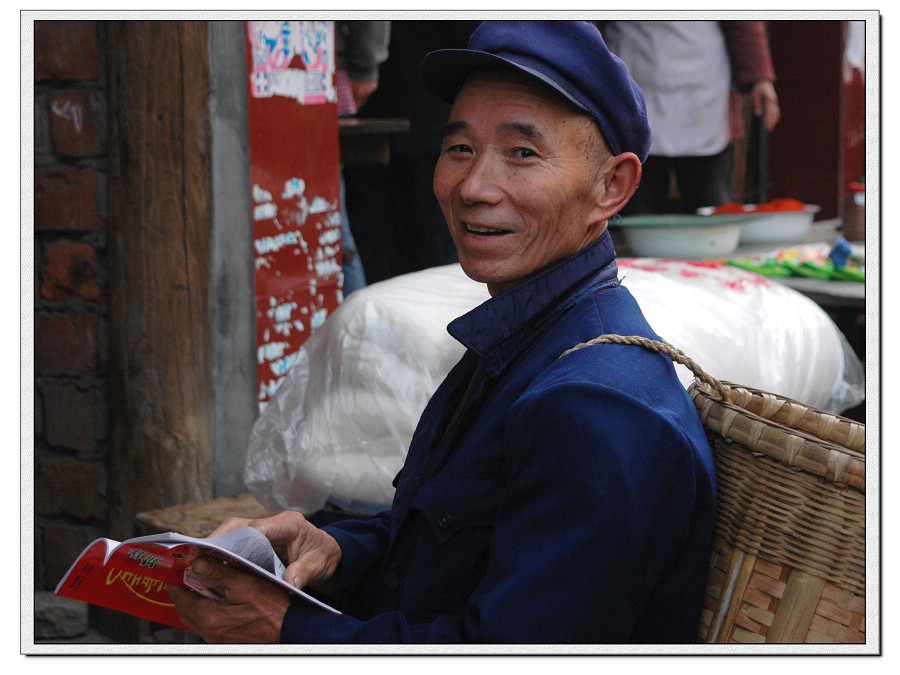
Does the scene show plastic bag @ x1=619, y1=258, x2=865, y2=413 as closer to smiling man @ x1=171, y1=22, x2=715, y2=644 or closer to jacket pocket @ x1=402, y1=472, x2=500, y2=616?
smiling man @ x1=171, y1=22, x2=715, y2=644

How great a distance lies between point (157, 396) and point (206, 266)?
355 mm

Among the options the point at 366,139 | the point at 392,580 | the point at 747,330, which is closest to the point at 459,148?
the point at 392,580

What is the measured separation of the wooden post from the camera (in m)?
2.25

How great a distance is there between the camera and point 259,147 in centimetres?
238

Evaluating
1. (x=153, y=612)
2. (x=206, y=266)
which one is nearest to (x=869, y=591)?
(x=153, y=612)

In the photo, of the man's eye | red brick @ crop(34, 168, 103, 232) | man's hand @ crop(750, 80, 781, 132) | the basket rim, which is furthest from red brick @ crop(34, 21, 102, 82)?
man's hand @ crop(750, 80, 781, 132)

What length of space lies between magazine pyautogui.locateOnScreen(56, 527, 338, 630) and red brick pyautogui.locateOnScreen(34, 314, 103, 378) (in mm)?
1360

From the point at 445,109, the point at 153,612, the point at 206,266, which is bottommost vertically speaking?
the point at 153,612

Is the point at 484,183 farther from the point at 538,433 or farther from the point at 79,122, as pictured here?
the point at 79,122

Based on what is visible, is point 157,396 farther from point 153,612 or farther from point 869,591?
point 869,591

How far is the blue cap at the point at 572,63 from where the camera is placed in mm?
1161

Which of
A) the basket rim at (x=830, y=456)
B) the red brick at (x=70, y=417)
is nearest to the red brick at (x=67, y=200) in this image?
the red brick at (x=70, y=417)

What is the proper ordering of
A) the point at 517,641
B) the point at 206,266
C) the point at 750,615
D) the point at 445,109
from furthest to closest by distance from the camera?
the point at 445,109 → the point at 206,266 → the point at 750,615 → the point at 517,641

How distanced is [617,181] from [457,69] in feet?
0.86
